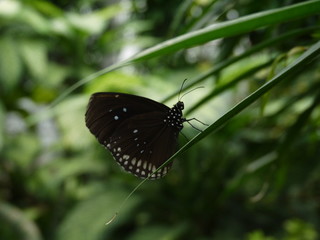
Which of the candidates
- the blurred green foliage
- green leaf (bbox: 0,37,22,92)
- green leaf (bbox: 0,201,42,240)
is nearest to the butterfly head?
the blurred green foliage

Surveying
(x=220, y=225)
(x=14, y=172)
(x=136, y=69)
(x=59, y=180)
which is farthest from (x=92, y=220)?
(x=136, y=69)

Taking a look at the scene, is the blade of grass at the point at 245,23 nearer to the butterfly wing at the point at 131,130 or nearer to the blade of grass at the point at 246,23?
the blade of grass at the point at 246,23

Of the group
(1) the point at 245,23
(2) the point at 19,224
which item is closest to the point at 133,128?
(1) the point at 245,23

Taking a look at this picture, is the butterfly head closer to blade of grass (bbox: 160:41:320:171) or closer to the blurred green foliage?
blade of grass (bbox: 160:41:320:171)

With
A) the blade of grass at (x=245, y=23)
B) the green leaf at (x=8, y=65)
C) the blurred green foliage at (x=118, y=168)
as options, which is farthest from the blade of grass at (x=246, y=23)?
the green leaf at (x=8, y=65)

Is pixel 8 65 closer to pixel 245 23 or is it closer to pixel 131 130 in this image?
pixel 131 130

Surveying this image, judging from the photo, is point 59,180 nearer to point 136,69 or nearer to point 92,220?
point 92,220

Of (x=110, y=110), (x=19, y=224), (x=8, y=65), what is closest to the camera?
(x=110, y=110)
